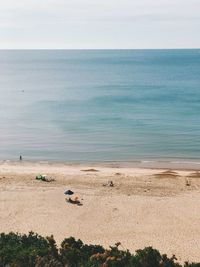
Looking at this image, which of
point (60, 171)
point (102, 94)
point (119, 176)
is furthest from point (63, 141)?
point (102, 94)

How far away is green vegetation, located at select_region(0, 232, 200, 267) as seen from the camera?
1900 centimetres

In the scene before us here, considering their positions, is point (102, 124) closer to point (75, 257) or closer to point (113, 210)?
point (113, 210)

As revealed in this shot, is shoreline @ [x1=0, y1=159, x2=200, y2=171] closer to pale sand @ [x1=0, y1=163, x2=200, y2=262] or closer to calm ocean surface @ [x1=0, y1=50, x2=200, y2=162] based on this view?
calm ocean surface @ [x1=0, y1=50, x2=200, y2=162]

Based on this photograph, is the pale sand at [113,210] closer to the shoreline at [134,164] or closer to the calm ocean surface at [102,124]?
the shoreline at [134,164]

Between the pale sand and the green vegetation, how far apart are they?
6275 millimetres

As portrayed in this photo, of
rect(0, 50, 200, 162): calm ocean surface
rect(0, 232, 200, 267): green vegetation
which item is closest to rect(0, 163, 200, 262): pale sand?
rect(0, 232, 200, 267): green vegetation

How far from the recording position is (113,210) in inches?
1280

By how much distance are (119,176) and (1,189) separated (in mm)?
10564

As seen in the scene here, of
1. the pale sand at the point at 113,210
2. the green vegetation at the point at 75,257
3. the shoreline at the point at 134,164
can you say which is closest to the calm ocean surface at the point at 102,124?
the shoreline at the point at 134,164

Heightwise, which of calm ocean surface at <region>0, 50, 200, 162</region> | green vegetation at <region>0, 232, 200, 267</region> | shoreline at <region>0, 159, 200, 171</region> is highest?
calm ocean surface at <region>0, 50, 200, 162</region>

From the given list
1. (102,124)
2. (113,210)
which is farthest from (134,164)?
(102,124)

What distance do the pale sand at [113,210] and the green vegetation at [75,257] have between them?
6275 mm

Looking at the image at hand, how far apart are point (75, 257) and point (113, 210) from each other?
510 inches

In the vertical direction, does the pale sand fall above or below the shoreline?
below
